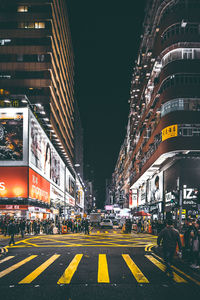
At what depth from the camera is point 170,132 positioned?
129 ft

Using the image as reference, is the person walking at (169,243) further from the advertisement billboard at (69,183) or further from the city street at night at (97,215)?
the advertisement billboard at (69,183)

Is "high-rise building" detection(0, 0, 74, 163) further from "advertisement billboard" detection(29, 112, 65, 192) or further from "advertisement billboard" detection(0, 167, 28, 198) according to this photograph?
"advertisement billboard" detection(0, 167, 28, 198)

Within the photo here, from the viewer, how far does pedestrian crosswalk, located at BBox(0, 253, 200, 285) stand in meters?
10.8

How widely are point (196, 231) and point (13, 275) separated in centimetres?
705

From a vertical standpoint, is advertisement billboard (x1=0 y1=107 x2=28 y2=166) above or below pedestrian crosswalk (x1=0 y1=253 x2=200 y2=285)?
above

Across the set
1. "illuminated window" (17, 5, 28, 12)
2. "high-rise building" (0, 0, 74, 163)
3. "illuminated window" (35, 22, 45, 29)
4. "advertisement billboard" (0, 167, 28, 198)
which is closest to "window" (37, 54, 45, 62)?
"high-rise building" (0, 0, 74, 163)

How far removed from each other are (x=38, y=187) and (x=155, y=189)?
18.5 meters

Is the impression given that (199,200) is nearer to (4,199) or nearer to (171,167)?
(171,167)

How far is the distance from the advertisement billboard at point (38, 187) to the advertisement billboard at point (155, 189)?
1753 cm

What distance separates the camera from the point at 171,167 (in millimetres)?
42719

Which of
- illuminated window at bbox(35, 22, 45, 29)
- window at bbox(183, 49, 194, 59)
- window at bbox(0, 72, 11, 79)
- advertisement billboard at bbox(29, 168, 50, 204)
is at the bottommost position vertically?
advertisement billboard at bbox(29, 168, 50, 204)

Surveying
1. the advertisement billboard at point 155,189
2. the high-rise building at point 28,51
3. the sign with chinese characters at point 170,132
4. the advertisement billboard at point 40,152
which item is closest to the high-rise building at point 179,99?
the sign with chinese characters at point 170,132

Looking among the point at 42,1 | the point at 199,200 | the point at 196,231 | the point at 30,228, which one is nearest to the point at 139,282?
the point at 196,231

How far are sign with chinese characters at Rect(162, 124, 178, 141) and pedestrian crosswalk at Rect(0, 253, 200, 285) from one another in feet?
78.6
